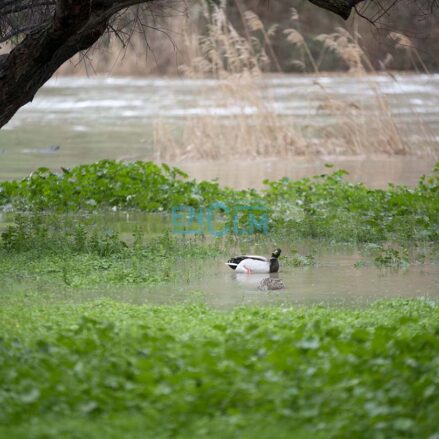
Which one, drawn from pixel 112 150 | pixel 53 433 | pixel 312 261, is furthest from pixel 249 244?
pixel 112 150

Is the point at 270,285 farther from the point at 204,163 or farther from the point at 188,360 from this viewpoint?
the point at 204,163

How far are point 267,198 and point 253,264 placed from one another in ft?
11.6

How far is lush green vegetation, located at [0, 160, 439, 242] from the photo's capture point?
11.4 m

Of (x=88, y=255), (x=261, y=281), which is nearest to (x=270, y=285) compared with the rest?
(x=261, y=281)

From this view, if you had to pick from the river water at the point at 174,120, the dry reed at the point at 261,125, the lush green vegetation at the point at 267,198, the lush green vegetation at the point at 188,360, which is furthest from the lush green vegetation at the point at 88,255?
the dry reed at the point at 261,125

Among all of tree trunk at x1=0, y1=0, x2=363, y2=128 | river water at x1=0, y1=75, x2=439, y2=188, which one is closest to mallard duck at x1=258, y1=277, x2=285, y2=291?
tree trunk at x1=0, y1=0, x2=363, y2=128

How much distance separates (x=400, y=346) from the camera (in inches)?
217

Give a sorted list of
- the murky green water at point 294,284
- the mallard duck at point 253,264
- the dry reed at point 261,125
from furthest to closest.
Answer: the dry reed at point 261,125 → the mallard duck at point 253,264 → the murky green water at point 294,284

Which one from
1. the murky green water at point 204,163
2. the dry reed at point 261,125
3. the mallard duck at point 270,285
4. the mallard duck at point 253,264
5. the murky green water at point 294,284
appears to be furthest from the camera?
the dry reed at point 261,125

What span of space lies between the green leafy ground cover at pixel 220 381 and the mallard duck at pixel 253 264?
2.95m

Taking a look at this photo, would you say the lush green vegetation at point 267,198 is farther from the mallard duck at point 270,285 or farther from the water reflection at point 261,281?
the mallard duck at point 270,285

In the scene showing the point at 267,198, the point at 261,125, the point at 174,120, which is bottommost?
the point at 174,120

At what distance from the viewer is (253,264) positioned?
9.41 metres

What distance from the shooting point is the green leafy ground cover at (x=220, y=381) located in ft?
15.0
